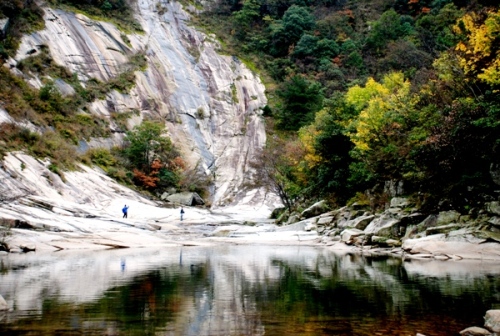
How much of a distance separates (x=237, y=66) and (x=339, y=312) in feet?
274

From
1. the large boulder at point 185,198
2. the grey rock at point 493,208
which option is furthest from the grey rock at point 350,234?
the large boulder at point 185,198

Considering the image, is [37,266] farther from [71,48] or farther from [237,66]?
[237,66]

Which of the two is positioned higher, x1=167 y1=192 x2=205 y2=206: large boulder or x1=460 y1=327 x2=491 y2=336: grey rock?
x1=167 y1=192 x2=205 y2=206: large boulder

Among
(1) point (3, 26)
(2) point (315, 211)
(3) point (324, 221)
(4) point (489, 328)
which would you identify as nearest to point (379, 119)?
(3) point (324, 221)

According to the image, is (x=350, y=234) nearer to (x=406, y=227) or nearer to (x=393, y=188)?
(x=406, y=227)

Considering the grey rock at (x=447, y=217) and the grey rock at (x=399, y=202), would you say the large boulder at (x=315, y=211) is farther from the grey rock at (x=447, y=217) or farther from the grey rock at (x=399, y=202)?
the grey rock at (x=447, y=217)

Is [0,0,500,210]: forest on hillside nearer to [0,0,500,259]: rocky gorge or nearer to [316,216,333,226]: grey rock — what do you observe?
[0,0,500,259]: rocky gorge

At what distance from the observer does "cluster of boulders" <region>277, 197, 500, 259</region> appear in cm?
2529

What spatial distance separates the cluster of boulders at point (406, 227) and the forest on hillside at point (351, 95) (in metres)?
1.09

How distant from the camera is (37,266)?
22.3 m

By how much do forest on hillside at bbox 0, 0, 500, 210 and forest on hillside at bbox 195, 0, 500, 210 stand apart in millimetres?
122

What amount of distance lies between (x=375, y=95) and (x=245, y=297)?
35.8m

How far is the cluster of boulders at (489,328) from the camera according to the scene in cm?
970

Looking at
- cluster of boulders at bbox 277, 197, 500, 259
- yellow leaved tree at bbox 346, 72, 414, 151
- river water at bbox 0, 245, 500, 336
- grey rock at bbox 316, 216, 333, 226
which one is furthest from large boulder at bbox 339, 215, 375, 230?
river water at bbox 0, 245, 500, 336
